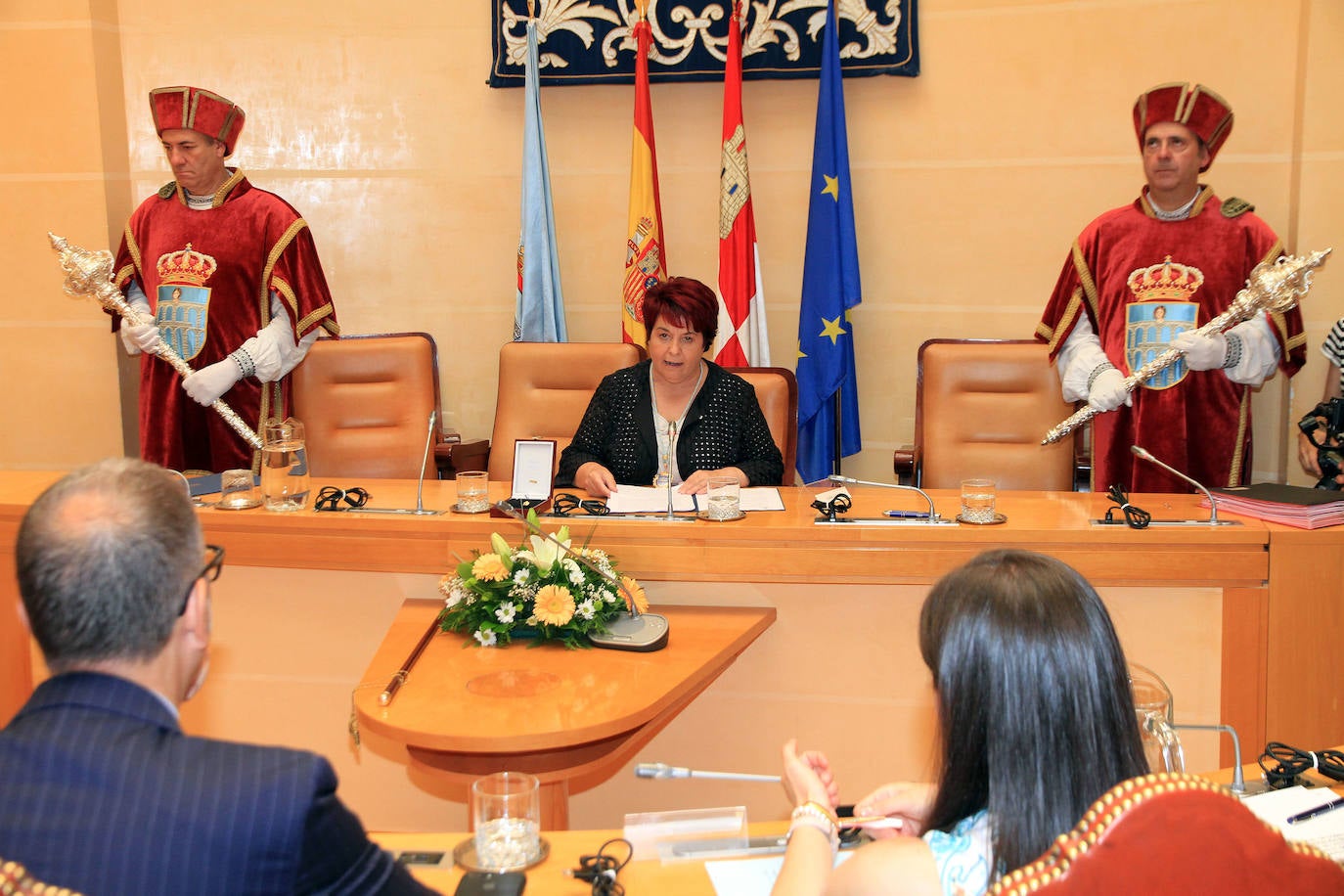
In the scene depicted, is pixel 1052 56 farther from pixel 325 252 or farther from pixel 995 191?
pixel 325 252

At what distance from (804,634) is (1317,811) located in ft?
3.97

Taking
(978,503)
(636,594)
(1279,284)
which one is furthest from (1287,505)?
(636,594)

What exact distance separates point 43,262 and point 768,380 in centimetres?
317

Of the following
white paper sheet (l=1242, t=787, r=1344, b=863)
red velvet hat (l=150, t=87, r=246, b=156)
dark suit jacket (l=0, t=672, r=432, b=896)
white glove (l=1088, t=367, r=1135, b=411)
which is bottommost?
white paper sheet (l=1242, t=787, r=1344, b=863)

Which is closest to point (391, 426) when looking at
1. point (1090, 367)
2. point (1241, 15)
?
point (1090, 367)

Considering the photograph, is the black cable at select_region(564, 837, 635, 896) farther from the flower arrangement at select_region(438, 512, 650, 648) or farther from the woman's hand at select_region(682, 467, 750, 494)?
the woman's hand at select_region(682, 467, 750, 494)

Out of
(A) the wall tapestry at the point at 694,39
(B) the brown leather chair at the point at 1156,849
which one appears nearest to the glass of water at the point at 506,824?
(B) the brown leather chair at the point at 1156,849

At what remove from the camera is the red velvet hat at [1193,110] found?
3.49 meters

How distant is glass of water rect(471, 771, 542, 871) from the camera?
5.01 feet

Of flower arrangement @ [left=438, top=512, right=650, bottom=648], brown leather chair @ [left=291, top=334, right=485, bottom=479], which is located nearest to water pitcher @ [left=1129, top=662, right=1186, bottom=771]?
flower arrangement @ [left=438, top=512, right=650, bottom=648]

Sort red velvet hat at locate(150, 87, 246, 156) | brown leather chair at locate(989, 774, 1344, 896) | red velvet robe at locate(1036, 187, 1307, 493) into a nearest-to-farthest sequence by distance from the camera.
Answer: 1. brown leather chair at locate(989, 774, 1344, 896)
2. red velvet robe at locate(1036, 187, 1307, 493)
3. red velvet hat at locate(150, 87, 246, 156)

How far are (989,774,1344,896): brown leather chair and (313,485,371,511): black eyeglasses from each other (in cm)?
227

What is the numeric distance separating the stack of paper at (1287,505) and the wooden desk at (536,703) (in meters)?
1.29

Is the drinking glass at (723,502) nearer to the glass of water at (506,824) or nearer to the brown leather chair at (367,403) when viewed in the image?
the glass of water at (506,824)
